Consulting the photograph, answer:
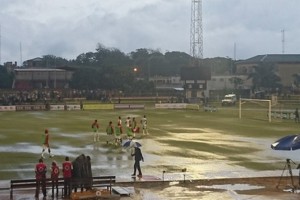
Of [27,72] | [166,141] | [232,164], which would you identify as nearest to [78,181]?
[232,164]

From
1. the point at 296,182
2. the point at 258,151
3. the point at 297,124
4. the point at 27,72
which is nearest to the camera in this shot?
the point at 296,182

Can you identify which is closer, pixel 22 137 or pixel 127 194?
pixel 127 194

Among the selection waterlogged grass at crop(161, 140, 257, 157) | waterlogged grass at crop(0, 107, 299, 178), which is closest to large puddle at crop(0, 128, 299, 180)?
waterlogged grass at crop(0, 107, 299, 178)

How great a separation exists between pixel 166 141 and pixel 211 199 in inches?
770

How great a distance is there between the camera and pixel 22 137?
42.8 m

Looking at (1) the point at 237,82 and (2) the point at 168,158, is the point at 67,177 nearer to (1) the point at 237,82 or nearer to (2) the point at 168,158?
(2) the point at 168,158

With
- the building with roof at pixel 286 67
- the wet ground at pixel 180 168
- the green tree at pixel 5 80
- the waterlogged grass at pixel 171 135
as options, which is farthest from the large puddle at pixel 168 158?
the building with roof at pixel 286 67

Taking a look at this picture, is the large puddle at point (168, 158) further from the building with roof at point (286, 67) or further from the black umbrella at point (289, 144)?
the building with roof at point (286, 67)

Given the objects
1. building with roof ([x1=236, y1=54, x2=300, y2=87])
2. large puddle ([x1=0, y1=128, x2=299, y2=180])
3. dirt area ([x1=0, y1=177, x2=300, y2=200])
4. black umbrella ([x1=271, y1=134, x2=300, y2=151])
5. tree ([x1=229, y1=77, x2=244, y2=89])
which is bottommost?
dirt area ([x1=0, y1=177, x2=300, y2=200])

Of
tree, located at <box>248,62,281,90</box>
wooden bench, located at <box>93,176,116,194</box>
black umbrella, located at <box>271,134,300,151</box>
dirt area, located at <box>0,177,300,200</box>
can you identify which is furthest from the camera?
tree, located at <box>248,62,281,90</box>

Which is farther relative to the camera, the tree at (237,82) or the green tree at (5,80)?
the tree at (237,82)

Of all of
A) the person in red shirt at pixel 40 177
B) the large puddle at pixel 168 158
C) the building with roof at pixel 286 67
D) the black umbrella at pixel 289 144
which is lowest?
the large puddle at pixel 168 158

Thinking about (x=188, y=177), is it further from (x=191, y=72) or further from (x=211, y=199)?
(x=191, y=72)

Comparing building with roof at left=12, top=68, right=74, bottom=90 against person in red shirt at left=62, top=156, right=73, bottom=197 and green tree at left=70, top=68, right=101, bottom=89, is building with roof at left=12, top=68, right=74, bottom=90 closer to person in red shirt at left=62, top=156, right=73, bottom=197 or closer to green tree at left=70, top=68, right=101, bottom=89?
green tree at left=70, top=68, right=101, bottom=89
